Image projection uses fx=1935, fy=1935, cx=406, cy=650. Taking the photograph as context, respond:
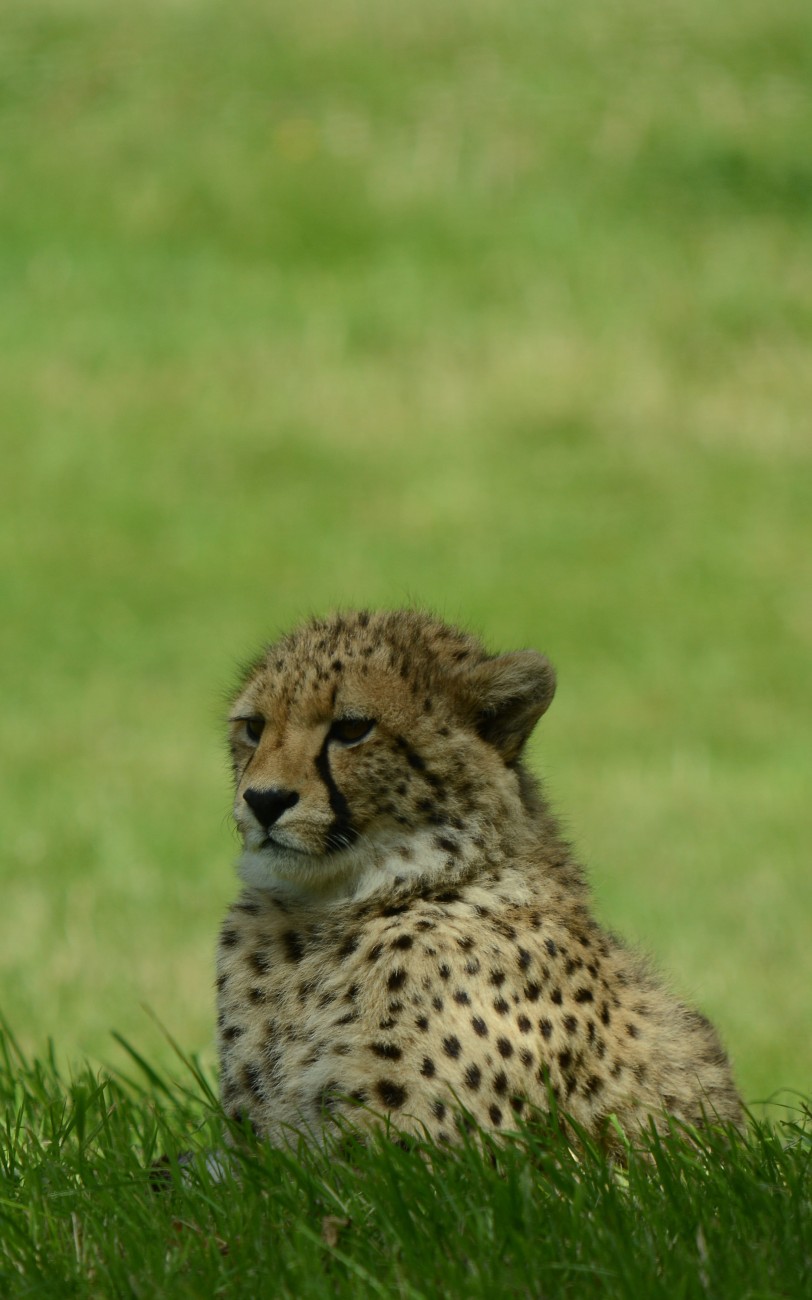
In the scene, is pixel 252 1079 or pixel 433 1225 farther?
pixel 252 1079

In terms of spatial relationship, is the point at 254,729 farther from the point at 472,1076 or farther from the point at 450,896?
the point at 472,1076

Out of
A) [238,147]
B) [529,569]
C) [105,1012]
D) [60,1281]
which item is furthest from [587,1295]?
[238,147]

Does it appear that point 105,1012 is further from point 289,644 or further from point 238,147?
point 238,147

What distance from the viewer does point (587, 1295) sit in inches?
126

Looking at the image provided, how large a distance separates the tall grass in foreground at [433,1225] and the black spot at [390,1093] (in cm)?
9

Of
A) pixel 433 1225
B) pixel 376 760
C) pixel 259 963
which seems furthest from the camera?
pixel 259 963

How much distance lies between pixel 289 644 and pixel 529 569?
982 centimetres

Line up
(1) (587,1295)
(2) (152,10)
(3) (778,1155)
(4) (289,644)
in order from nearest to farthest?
1. (1) (587,1295)
2. (3) (778,1155)
3. (4) (289,644)
4. (2) (152,10)

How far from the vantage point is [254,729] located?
13.7ft

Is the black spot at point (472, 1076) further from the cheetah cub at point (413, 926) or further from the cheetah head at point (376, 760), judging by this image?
the cheetah head at point (376, 760)

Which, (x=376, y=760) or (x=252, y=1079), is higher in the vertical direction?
(x=376, y=760)

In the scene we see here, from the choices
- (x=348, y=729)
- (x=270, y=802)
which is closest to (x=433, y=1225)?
(x=270, y=802)

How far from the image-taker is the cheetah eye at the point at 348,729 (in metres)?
3.99

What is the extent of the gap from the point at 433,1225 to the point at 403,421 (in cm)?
1269
